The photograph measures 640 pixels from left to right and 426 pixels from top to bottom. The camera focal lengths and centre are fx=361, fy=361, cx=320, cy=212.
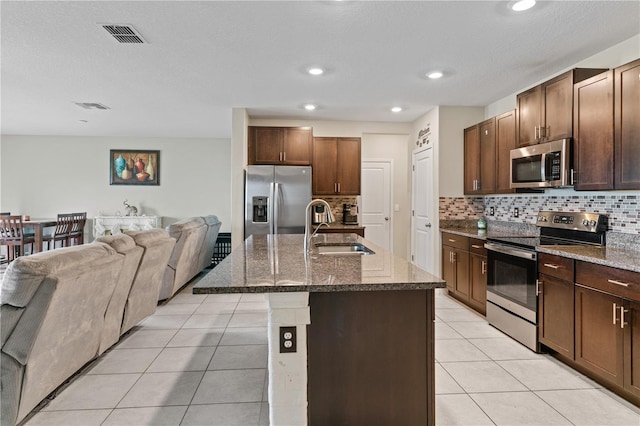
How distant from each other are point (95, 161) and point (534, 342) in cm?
819

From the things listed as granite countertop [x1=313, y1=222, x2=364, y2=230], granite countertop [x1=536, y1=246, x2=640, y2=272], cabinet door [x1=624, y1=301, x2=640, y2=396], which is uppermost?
granite countertop [x1=313, y1=222, x2=364, y2=230]

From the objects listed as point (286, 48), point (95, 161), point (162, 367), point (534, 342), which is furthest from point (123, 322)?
point (95, 161)

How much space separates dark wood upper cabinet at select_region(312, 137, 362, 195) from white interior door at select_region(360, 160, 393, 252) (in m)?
0.67

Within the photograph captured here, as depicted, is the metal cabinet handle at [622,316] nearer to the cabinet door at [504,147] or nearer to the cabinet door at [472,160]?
the cabinet door at [504,147]

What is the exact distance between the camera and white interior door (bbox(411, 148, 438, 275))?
5156 mm

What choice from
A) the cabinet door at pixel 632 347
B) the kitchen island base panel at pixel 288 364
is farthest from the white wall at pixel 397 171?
the kitchen island base panel at pixel 288 364

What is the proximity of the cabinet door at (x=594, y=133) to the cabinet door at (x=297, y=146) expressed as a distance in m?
3.44

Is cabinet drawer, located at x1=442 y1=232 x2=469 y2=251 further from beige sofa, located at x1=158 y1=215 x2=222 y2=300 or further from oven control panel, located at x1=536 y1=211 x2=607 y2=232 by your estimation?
beige sofa, located at x1=158 y1=215 x2=222 y2=300

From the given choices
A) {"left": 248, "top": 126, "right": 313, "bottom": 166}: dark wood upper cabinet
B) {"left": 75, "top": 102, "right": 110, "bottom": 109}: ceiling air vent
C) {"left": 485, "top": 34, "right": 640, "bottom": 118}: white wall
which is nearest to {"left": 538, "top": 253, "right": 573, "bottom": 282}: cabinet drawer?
{"left": 485, "top": 34, "right": 640, "bottom": 118}: white wall

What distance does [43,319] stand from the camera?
75.9 inches

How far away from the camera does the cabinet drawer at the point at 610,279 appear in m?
2.11

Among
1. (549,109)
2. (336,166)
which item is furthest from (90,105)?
(549,109)

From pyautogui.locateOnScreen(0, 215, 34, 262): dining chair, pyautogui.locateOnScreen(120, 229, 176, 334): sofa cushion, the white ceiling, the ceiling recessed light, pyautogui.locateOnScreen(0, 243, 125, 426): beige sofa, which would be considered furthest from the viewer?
pyautogui.locateOnScreen(0, 215, 34, 262): dining chair

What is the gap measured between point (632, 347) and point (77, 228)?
8255 millimetres
